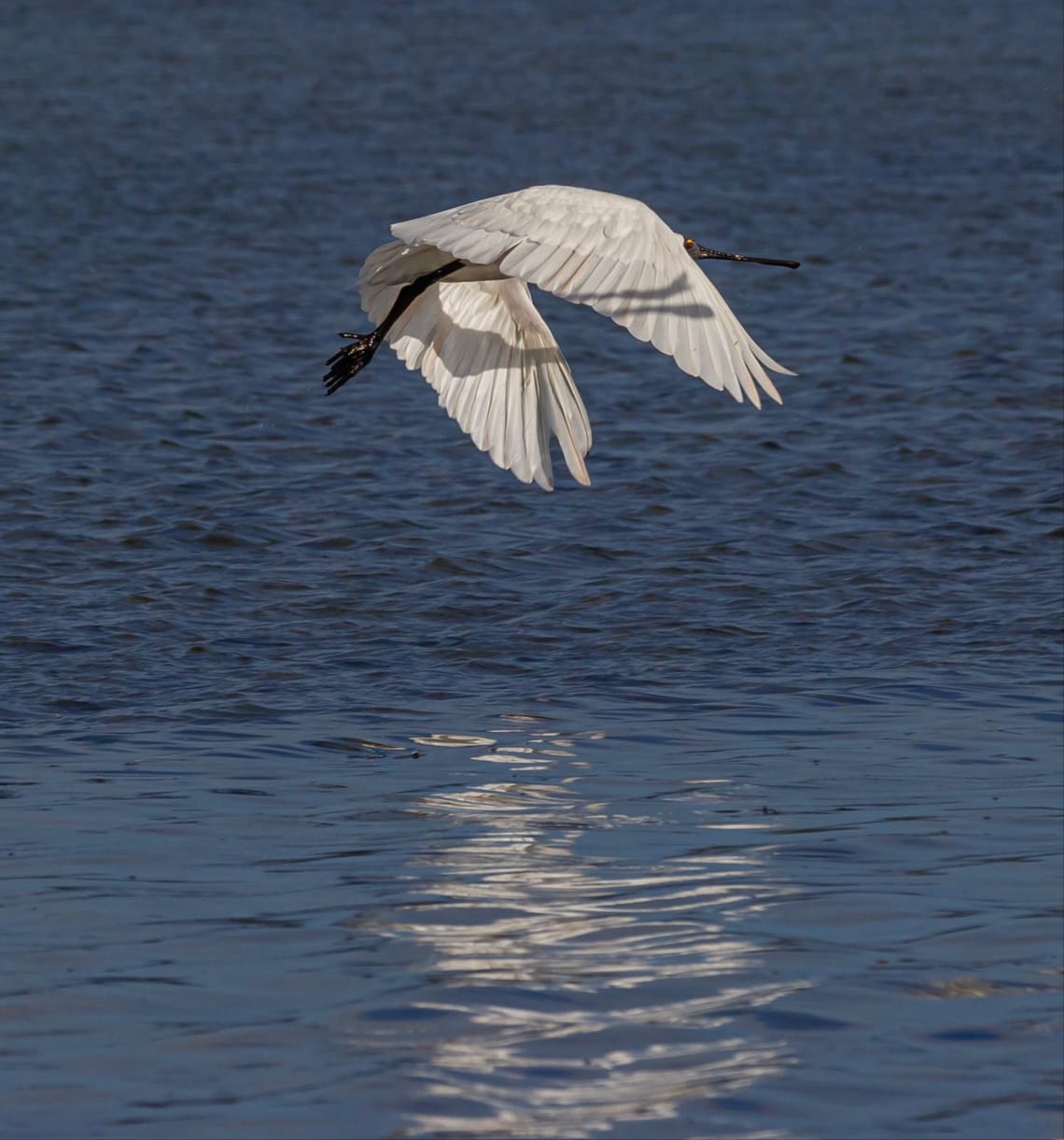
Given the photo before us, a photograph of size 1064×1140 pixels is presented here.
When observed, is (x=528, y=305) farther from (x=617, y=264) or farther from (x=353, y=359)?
(x=617, y=264)

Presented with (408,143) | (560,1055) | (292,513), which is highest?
(408,143)

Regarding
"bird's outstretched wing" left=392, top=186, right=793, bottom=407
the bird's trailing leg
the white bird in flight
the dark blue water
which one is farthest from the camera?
the bird's trailing leg

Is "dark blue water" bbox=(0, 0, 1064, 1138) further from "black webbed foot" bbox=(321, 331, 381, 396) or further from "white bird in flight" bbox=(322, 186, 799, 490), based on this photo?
"black webbed foot" bbox=(321, 331, 381, 396)

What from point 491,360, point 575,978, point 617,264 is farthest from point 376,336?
point 575,978

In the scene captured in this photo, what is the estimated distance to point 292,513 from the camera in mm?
11516

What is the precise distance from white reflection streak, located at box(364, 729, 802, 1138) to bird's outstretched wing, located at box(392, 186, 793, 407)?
1.38 metres

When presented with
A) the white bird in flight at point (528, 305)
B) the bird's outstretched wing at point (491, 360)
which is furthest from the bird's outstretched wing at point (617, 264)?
the bird's outstretched wing at point (491, 360)

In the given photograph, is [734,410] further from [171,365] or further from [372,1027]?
[372,1027]

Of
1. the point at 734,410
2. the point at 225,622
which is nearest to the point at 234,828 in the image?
the point at 225,622

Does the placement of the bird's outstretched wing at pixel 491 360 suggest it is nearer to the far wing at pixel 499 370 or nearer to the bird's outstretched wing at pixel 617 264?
the far wing at pixel 499 370

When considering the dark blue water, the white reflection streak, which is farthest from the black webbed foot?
the white reflection streak

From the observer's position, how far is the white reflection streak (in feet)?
16.4

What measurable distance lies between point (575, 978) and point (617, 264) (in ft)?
7.90

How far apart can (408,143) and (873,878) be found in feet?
59.3
